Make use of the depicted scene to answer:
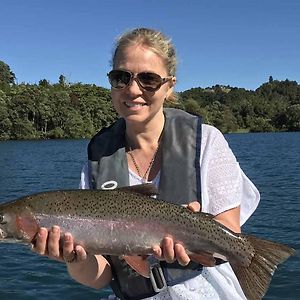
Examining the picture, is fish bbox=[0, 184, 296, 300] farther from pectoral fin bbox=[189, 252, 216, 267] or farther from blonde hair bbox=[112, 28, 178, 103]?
blonde hair bbox=[112, 28, 178, 103]

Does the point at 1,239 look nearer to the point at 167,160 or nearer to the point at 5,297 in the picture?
the point at 167,160

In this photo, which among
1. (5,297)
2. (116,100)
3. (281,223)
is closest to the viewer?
(116,100)

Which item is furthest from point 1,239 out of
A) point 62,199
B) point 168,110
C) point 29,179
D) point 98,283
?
point 29,179

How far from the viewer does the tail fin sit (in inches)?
126

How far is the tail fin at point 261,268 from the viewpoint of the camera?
321cm

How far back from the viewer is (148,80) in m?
3.54

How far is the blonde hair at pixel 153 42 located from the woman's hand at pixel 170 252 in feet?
3.99

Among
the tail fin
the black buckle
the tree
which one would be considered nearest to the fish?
the tail fin

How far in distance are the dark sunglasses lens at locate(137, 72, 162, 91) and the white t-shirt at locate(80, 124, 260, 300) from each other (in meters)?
0.52

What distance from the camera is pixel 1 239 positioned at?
3.46 meters

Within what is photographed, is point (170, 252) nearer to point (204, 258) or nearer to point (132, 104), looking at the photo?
point (204, 258)

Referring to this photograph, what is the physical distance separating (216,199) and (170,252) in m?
0.49

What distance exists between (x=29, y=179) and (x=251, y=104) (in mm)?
142897

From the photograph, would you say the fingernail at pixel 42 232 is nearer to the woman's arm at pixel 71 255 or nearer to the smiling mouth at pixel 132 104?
the woman's arm at pixel 71 255
